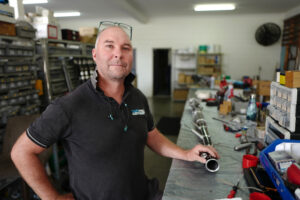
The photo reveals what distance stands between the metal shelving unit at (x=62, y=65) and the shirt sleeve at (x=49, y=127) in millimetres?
2110

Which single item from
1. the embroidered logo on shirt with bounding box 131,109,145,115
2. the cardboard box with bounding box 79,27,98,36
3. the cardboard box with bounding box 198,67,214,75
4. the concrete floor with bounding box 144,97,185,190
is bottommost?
the concrete floor with bounding box 144,97,185,190

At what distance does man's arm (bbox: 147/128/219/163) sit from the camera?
4.01ft

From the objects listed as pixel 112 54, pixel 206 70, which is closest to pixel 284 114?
pixel 112 54

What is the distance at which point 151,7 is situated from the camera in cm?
620

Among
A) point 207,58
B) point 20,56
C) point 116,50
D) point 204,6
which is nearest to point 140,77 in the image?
point 207,58

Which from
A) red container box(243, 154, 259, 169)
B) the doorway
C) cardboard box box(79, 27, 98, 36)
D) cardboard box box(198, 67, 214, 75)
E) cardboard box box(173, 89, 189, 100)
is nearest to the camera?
red container box(243, 154, 259, 169)

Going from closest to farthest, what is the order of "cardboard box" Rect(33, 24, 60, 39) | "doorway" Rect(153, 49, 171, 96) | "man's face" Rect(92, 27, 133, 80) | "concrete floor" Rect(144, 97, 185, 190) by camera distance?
"man's face" Rect(92, 27, 133, 80) → "concrete floor" Rect(144, 97, 185, 190) → "cardboard box" Rect(33, 24, 60, 39) → "doorway" Rect(153, 49, 171, 96)

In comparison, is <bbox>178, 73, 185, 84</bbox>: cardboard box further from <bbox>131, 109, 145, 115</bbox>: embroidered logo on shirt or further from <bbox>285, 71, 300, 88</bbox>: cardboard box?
<bbox>131, 109, 145, 115</bbox>: embroidered logo on shirt

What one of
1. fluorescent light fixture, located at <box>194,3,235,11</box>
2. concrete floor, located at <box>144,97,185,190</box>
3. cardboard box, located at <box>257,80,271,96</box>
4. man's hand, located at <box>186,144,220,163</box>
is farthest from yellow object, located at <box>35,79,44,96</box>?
fluorescent light fixture, located at <box>194,3,235,11</box>

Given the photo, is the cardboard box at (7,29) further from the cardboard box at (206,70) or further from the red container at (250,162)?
the cardboard box at (206,70)

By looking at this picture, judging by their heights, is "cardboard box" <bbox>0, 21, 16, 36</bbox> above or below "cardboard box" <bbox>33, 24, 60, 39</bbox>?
below

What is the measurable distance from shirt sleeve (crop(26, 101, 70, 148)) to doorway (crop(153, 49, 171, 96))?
7540 mm

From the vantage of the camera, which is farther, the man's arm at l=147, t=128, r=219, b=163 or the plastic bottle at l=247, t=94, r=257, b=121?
the plastic bottle at l=247, t=94, r=257, b=121

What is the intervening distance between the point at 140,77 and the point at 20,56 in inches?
234
